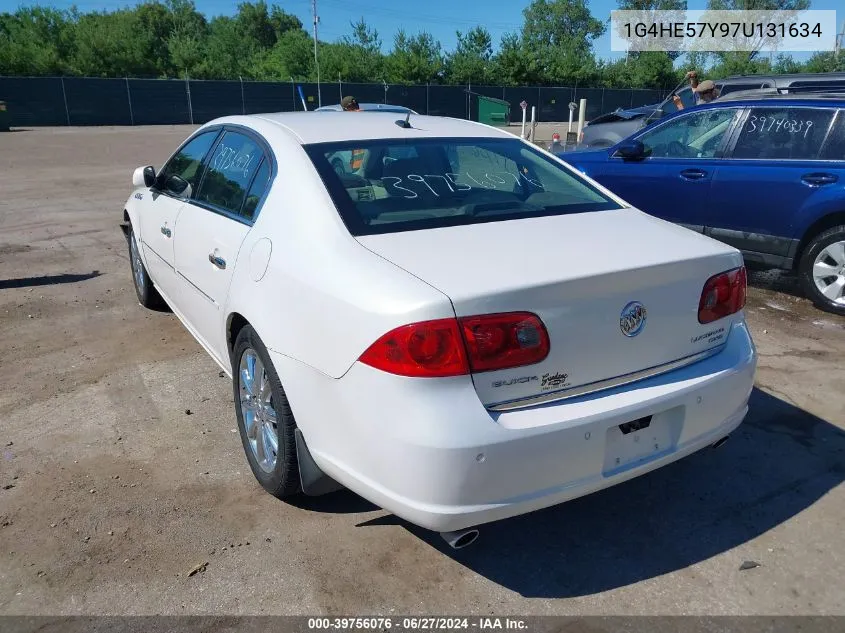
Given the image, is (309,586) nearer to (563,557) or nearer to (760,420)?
(563,557)

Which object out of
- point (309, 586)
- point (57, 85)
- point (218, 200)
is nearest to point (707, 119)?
point (218, 200)

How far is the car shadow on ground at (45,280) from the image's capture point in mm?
6527

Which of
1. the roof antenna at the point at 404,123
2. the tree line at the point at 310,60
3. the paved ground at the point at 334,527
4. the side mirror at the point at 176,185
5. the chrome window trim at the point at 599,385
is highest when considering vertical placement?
the tree line at the point at 310,60

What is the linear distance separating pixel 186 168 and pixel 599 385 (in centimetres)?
313

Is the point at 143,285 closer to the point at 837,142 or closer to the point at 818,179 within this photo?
the point at 818,179

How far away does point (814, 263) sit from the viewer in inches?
224

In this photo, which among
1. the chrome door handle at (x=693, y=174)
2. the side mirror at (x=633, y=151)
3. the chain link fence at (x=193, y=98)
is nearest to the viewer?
the chrome door handle at (x=693, y=174)

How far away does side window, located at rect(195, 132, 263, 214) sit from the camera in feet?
11.3

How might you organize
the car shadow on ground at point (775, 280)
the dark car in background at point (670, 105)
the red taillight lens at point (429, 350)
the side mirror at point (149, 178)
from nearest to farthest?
→ the red taillight lens at point (429, 350)
the side mirror at point (149, 178)
the car shadow on ground at point (775, 280)
the dark car in background at point (670, 105)

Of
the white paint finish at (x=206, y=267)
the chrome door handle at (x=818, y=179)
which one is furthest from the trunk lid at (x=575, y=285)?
the chrome door handle at (x=818, y=179)

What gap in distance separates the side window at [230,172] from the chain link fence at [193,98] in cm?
2865

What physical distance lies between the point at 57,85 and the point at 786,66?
5434cm

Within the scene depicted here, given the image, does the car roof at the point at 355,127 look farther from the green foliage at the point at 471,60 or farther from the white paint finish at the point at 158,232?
the green foliage at the point at 471,60

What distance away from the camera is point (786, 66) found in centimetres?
5722
